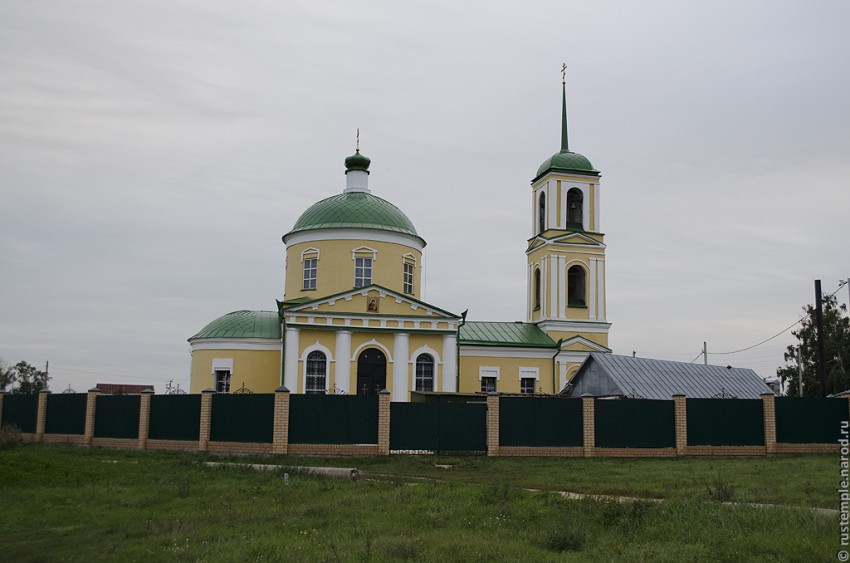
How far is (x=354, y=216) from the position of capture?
3562 centimetres

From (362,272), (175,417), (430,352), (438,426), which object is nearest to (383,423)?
(438,426)

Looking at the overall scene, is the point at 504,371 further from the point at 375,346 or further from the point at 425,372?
the point at 375,346

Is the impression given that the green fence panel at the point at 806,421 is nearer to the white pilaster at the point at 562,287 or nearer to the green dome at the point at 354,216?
the white pilaster at the point at 562,287

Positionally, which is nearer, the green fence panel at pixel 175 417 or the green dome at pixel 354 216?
the green fence panel at pixel 175 417

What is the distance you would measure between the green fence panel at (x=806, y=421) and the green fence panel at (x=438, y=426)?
30.1 feet

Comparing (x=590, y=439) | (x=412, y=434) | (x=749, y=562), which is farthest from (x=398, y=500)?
(x=590, y=439)

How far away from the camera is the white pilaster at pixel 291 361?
30.2m

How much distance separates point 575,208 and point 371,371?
14.0 m

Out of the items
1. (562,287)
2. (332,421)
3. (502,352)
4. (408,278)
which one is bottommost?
(332,421)

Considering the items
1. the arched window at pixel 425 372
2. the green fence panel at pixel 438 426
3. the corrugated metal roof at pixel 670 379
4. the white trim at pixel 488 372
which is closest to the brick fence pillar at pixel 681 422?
the corrugated metal roof at pixel 670 379

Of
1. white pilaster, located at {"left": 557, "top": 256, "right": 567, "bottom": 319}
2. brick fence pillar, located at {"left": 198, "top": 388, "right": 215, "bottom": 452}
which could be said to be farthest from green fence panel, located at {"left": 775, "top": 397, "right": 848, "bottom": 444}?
brick fence pillar, located at {"left": 198, "top": 388, "right": 215, "bottom": 452}

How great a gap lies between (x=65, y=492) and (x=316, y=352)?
52.3 feet

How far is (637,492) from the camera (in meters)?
15.1

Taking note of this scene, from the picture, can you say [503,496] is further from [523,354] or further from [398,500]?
[523,354]
